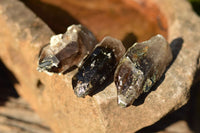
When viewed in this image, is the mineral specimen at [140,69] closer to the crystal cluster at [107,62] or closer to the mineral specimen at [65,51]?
the crystal cluster at [107,62]

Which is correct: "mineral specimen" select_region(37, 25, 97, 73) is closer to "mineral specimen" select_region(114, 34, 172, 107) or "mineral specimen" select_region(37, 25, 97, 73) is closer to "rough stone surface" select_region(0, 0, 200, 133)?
"rough stone surface" select_region(0, 0, 200, 133)

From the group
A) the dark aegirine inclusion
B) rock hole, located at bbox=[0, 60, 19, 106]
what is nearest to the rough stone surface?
the dark aegirine inclusion

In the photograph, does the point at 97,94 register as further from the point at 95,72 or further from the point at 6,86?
the point at 6,86

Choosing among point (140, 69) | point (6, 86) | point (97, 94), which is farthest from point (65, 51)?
point (6, 86)

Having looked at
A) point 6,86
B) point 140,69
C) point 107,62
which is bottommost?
point 140,69

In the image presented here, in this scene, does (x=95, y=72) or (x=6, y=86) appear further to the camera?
(x=6, y=86)

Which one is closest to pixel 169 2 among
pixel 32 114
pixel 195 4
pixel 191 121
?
pixel 195 4
